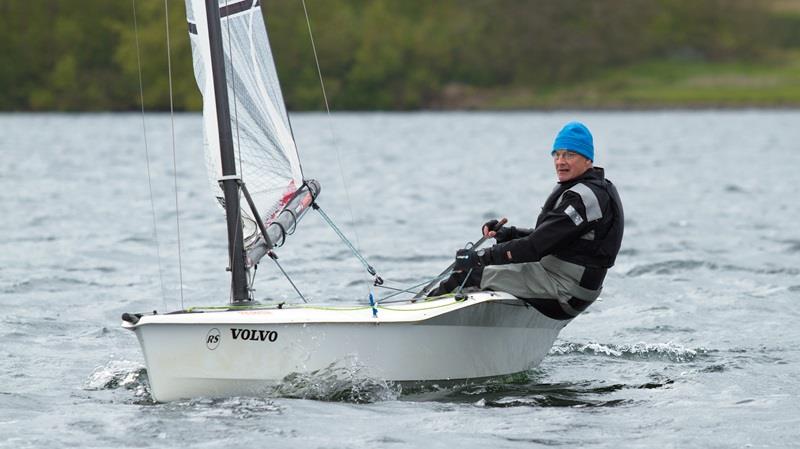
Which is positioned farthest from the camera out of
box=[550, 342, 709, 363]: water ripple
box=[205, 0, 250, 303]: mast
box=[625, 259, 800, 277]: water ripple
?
box=[625, 259, 800, 277]: water ripple

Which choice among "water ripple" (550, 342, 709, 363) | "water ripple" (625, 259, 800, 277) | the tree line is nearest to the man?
"water ripple" (550, 342, 709, 363)

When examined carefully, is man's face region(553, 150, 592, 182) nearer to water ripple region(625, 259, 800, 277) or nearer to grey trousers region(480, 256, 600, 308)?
grey trousers region(480, 256, 600, 308)

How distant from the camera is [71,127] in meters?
61.1

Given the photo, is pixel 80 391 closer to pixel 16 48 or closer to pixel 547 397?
pixel 547 397

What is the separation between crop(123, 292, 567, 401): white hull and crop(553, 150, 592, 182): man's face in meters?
0.89

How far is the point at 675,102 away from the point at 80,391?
8682 centimetres

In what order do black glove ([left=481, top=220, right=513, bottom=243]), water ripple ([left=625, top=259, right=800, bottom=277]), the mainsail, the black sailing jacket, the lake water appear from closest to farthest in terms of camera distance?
the lake water → the black sailing jacket → the mainsail → black glove ([left=481, top=220, right=513, bottom=243]) → water ripple ([left=625, top=259, right=800, bottom=277])

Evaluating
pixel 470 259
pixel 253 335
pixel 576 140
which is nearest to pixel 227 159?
pixel 253 335

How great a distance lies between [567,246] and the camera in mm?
8492

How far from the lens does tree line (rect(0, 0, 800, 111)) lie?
91812mm

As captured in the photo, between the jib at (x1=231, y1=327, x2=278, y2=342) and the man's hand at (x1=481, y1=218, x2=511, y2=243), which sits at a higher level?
the man's hand at (x1=481, y1=218, x2=511, y2=243)

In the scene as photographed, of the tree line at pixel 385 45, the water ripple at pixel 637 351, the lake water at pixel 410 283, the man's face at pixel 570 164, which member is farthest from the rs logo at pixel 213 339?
the tree line at pixel 385 45

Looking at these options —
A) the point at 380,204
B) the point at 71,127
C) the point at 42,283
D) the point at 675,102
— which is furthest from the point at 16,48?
the point at 42,283

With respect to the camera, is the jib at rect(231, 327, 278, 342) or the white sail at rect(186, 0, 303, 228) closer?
the jib at rect(231, 327, 278, 342)
